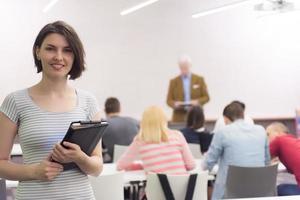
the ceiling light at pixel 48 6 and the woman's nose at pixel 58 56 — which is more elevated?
the ceiling light at pixel 48 6

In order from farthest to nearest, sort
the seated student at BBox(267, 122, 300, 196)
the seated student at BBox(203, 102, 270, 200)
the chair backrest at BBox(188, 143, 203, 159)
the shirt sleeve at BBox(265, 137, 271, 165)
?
the chair backrest at BBox(188, 143, 203, 159)
the shirt sleeve at BBox(265, 137, 271, 165)
the seated student at BBox(203, 102, 270, 200)
the seated student at BBox(267, 122, 300, 196)

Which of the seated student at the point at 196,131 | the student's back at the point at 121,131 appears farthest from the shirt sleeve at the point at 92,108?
the student's back at the point at 121,131

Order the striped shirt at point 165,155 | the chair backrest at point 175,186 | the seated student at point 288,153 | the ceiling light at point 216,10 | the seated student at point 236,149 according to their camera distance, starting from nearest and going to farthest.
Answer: the chair backrest at point 175,186
the seated student at point 288,153
the striped shirt at point 165,155
the seated student at point 236,149
the ceiling light at point 216,10

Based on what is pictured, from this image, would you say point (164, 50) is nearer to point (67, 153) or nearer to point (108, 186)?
point (108, 186)

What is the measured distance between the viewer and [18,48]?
8.29 meters

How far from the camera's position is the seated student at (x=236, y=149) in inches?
163

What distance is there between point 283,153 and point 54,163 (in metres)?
2.64

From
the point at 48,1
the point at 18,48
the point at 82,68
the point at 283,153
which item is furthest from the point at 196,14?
the point at 82,68

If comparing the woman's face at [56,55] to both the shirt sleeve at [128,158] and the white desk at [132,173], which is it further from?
the shirt sleeve at [128,158]

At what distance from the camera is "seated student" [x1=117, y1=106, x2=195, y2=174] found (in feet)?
13.1

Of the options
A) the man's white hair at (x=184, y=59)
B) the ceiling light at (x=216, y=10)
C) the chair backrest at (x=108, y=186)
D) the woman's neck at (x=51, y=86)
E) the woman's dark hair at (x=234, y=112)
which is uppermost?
the ceiling light at (x=216, y=10)

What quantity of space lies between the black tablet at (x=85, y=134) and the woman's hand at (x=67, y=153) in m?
0.02

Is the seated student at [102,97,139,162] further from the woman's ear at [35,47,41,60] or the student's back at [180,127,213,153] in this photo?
the woman's ear at [35,47,41,60]

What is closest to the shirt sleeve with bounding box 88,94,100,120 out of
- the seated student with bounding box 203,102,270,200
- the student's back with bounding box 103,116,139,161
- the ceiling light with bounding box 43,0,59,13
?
the seated student with bounding box 203,102,270,200
